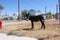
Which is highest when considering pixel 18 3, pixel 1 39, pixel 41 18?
pixel 18 3

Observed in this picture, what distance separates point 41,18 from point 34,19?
83cm

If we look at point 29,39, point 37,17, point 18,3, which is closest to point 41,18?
point 37,17

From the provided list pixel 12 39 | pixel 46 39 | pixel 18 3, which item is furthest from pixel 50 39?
pixel 18 3

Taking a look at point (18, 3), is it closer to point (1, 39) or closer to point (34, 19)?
point (34, 19)

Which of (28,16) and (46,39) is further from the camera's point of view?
(28,16)

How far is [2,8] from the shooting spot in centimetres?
9694

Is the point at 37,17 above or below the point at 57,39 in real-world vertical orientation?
above

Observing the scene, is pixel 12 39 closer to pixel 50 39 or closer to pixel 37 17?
pixel 50 39

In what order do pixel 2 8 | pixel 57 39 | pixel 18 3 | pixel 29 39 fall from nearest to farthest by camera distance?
pixel 57 39
pixel 29 39
pixel 18 3
pixel 2 8

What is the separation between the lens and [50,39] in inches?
522

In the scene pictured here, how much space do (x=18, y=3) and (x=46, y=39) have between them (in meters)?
40.0

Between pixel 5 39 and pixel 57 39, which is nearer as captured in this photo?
pixel 57 39

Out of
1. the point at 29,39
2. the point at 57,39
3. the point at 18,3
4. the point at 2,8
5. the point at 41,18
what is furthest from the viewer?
the point at 2,8

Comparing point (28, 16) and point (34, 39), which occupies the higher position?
point (28, 16)
